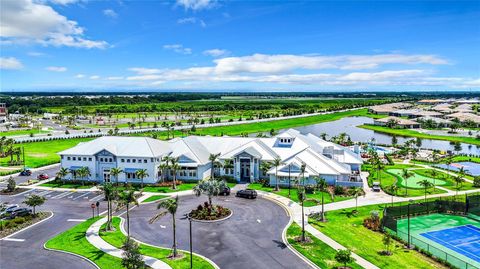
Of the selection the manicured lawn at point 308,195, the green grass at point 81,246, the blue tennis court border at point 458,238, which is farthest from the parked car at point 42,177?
the blue tennis court border at point 458,238

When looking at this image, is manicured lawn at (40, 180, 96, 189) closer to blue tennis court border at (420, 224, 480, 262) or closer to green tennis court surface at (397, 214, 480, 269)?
green tennis court surface at (397, 214, 480, 269)

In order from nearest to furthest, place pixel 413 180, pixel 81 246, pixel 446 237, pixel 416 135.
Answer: pixel 81 246 < pixel 446 237 < pixel 413 180 < pixel 416 135

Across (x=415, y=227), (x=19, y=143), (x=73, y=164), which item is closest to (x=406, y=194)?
(x=415, y=227)

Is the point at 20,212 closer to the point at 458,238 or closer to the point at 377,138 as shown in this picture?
the point at 458,238

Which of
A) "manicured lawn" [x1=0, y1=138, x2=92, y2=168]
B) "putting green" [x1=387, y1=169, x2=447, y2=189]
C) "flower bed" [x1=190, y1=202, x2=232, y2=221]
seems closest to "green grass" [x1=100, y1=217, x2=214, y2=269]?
"flower bed" [x1=190, y1=202, x2=232, y2=221]

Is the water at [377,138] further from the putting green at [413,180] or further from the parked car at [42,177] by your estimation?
the parked car at [42,177]

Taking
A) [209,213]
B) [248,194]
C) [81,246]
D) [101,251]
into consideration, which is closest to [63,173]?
[81,246]

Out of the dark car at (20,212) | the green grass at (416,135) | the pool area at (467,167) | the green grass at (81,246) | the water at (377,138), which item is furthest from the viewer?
the green grass at (416,135)
